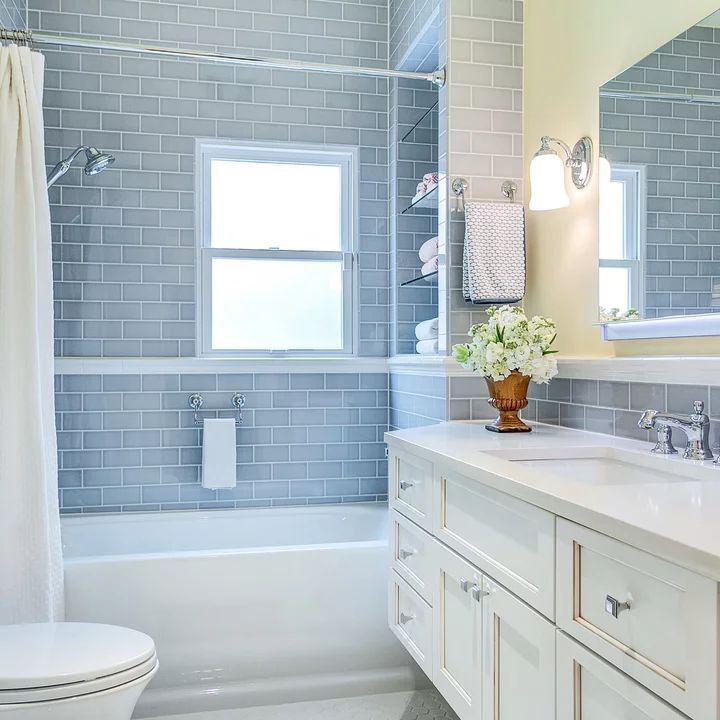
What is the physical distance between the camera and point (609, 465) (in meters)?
1.83

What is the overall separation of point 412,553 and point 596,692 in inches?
38.9

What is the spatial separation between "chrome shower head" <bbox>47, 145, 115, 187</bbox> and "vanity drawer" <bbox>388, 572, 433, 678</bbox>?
202cm

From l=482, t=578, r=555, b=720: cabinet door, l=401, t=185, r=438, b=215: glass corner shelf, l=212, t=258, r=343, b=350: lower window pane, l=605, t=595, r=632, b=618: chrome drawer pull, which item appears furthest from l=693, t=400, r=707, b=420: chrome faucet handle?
l=212, t=258, r=343, b=350: lower window pane

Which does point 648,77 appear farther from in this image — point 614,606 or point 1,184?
point 1,184

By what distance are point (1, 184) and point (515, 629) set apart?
208 cm

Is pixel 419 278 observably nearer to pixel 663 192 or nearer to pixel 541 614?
pixel 663 192

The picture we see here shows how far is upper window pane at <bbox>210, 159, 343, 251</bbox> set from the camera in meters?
3.47

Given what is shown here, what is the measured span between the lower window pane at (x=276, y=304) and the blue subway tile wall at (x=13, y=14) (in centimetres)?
127

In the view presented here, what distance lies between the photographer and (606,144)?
216 cm

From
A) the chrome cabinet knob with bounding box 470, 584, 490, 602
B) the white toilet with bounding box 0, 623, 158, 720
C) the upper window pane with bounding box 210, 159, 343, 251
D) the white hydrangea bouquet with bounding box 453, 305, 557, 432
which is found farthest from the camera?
the upper window pane with bounding box 210, 159, 343, 251

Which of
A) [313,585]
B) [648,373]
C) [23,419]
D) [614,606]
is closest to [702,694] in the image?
[614,606]

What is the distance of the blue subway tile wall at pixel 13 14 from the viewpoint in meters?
2.90

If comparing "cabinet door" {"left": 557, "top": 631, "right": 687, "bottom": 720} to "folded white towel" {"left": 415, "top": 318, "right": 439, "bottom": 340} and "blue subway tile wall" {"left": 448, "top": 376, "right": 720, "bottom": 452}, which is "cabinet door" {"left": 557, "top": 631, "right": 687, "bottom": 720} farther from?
"folded white towel" {"left": 415, "top": 318, "right": 439, "bottom": 340}

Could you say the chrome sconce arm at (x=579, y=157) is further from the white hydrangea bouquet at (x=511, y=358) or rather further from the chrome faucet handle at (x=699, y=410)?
the chrome faucet handle at (x=699, y=410)
